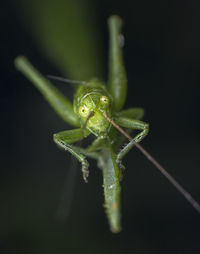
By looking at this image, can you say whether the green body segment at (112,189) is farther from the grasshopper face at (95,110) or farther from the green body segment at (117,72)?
the green body segment at (117,72)

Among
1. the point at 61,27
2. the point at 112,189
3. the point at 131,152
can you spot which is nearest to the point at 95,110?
the point at 112,189

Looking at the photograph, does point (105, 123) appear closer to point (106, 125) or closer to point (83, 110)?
point (106, 125)

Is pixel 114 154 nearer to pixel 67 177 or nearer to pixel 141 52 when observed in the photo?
pixel 67 177

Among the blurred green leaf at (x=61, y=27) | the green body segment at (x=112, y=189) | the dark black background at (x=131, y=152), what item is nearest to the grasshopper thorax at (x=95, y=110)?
the green body segment at (x=112, y=189)

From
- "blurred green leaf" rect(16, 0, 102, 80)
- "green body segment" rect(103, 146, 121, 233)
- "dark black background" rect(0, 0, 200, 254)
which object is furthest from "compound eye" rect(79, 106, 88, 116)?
"blurred green leaf" rect(16, 0, 102, 80)

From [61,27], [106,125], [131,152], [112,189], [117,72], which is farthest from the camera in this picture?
[61,27]

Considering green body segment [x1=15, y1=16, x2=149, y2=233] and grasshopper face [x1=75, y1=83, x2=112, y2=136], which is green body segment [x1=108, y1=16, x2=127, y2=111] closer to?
green body segment [x1=15, y1=16, x2=149, y2=233]
